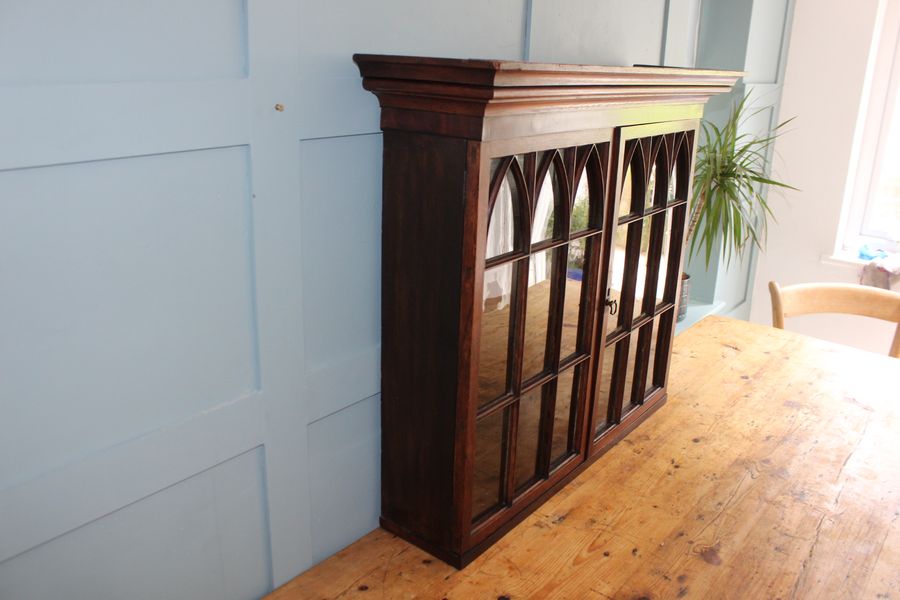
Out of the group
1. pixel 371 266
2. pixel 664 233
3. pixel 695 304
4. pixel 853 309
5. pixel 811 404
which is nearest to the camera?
pixel 371 266

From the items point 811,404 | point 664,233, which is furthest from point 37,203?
point 811,404

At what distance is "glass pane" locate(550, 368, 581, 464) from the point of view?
1.85 m

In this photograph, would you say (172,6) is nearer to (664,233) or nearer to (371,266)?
(371,266)

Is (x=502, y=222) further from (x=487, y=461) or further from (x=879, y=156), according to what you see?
(x=879, y=156)

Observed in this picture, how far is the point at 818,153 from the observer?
3.94 metres

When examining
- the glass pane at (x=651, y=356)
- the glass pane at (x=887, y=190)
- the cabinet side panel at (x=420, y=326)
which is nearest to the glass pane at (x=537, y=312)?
the cabinet side panel at (x=420, y=326)

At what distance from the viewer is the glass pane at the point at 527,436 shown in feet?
5.65

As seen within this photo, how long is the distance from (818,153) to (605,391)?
2.58 m

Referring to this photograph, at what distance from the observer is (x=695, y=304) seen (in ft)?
11.7

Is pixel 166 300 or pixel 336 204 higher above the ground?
pixel 336 204

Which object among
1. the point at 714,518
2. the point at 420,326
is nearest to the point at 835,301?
the point at 714,518

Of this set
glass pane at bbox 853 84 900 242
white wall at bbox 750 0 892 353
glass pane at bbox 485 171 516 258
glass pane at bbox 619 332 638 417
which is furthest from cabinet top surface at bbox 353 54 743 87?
glass pane at bbox 853 84 900 242

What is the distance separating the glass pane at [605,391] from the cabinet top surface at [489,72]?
754mm

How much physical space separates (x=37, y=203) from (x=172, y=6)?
0.35 metres
